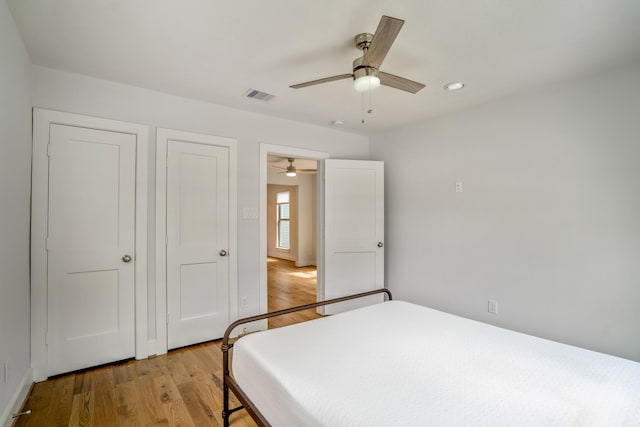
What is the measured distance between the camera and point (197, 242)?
304 centimetres

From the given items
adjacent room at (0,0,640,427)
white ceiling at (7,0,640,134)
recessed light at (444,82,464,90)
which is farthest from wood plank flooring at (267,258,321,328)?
recessed light at (444,82,464,90)

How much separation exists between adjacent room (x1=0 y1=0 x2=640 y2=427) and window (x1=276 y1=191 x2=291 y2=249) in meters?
5.08

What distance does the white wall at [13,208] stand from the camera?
5.60 feet

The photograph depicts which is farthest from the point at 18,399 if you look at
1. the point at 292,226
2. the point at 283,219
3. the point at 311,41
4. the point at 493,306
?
the point at 283,219

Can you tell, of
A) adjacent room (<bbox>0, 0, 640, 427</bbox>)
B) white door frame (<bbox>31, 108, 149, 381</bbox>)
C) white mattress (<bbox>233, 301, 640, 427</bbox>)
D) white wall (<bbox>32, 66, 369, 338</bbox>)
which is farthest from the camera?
white wall (<bbox>32, 66, 369, 338</bbox>)

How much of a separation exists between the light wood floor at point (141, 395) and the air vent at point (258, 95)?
97.4 inches

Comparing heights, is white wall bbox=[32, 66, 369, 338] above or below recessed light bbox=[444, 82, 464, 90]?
below

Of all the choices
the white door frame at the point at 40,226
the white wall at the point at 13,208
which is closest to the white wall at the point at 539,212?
the white wall at the point at 13,208

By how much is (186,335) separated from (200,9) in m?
2.75

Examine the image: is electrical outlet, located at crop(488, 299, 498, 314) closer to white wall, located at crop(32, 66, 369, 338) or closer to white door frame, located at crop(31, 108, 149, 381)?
white wall, located at crop(32, 66, 369, 338)

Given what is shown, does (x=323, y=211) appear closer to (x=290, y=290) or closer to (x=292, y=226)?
(x=290, y=290)

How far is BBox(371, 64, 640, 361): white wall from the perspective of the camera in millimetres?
2320

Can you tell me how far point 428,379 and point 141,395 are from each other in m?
2.03

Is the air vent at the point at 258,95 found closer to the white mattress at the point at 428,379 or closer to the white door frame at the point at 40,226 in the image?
the white door frame at the point at 40,226
